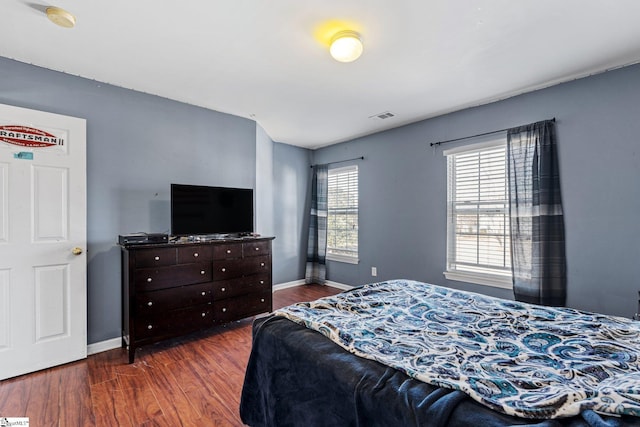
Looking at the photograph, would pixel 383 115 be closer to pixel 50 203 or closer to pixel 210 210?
pixel 210 210

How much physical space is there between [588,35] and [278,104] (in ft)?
8.63

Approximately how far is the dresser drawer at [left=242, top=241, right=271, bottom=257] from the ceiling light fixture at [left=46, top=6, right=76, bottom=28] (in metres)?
2.19

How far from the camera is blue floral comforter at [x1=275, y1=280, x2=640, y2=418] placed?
3.00 ft

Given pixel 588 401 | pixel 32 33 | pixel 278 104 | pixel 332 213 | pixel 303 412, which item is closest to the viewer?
pixel 588 401

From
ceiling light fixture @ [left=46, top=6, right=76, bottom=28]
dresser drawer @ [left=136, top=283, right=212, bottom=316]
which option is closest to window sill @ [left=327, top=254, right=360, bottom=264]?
dresser drawer @ [left=136, top=283, right=212, bottom=316]

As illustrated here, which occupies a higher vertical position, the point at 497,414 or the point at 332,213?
the point at 332,213

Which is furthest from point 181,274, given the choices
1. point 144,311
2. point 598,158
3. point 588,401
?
point 598,158

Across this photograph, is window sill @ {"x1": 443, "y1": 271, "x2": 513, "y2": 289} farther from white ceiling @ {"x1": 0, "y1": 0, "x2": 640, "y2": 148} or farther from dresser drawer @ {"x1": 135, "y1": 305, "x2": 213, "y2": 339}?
dresser drawer @ {"x1": 135, "y1": 305, "x2": 213, "y2": 339}

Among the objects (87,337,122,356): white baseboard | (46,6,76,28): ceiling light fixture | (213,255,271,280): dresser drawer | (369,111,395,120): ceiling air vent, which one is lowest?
(87,337,122,356): white baseboard

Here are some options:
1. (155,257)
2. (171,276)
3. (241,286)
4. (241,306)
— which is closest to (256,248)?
(241,286)

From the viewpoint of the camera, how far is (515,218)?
294 cm

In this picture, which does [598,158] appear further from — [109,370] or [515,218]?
[109,370]

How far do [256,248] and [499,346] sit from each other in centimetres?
254

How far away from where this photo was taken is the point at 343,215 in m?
4.93
